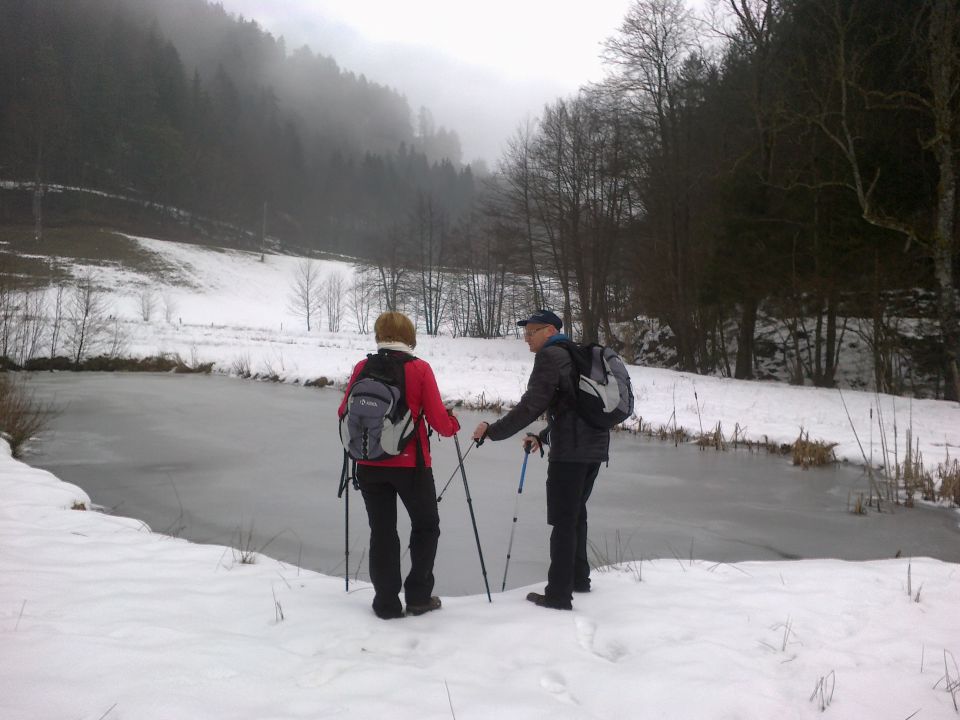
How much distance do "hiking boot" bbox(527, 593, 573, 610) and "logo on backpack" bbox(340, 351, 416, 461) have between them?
135 centimetres

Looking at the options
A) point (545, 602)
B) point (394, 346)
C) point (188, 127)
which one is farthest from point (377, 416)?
point (188, 127)

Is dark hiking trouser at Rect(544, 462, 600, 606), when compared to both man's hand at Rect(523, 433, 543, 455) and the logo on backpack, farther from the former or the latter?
the logo on backpack

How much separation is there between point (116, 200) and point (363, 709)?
70.7 m

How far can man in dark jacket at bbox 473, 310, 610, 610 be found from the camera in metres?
3.81

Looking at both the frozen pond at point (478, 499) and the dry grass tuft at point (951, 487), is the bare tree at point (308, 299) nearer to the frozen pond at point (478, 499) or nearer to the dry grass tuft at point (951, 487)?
the frozen pond at point (478, 499)

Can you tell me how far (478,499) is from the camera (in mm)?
7523

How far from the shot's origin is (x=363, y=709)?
2666 millimetres

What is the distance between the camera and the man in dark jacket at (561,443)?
3.81 metres

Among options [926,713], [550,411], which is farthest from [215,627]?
[926,713]

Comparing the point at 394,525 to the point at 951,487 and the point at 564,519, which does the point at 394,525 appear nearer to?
the point at 564,519

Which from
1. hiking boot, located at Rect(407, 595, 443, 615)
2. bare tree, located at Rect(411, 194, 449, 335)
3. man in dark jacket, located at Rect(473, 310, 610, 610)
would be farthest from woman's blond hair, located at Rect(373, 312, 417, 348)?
bare tree, located at Rect(411, 194, 449, 335)

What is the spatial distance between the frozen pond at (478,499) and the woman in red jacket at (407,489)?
1058mm

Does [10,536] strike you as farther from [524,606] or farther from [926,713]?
[926,713]

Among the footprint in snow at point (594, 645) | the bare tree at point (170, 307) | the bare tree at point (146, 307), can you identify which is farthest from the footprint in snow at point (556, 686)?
Result: the bare tree at point (170, 307)
